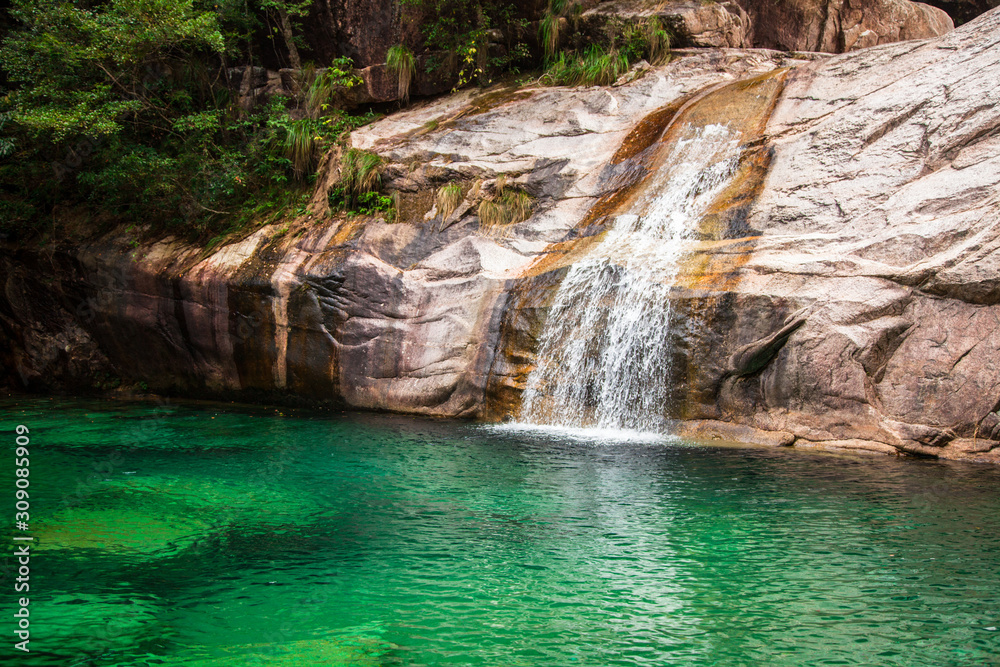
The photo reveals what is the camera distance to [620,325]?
357 inches

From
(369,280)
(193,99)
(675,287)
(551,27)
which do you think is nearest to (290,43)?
(193,99)

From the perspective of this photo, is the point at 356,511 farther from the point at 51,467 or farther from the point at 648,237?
the point at 648,237

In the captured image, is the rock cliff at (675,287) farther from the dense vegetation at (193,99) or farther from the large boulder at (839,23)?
the large boulder at (839,23)

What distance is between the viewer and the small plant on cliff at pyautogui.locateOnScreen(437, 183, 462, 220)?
11.8 metres

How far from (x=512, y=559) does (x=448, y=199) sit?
829 centimetres

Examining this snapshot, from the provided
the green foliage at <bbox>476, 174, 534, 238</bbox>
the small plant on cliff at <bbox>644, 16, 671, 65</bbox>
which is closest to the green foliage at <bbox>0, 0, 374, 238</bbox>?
the green foliage at <bbox>476, 174, 534, 238</bbox>

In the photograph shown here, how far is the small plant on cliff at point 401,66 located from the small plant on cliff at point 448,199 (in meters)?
4.10

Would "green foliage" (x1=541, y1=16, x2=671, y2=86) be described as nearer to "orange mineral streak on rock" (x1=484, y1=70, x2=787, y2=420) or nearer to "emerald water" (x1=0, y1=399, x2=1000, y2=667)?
"orange mineral streak on rock" (x1=484, y1=70, x2=787, y2=420)

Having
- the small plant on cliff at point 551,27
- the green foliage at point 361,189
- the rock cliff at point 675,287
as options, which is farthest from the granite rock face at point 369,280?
the small plant on cliff at point 551,27

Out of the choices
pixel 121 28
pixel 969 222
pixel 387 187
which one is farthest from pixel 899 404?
pixel 121 28

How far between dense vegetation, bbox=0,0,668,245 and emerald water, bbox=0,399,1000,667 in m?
7.03

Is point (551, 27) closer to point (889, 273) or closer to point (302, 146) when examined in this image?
point (302, 146)

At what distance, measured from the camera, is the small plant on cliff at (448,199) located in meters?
11.8

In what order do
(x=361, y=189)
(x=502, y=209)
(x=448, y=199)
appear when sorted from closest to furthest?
(x=502, y=209)
(x=448, y=199)
(x=361, y=189)
